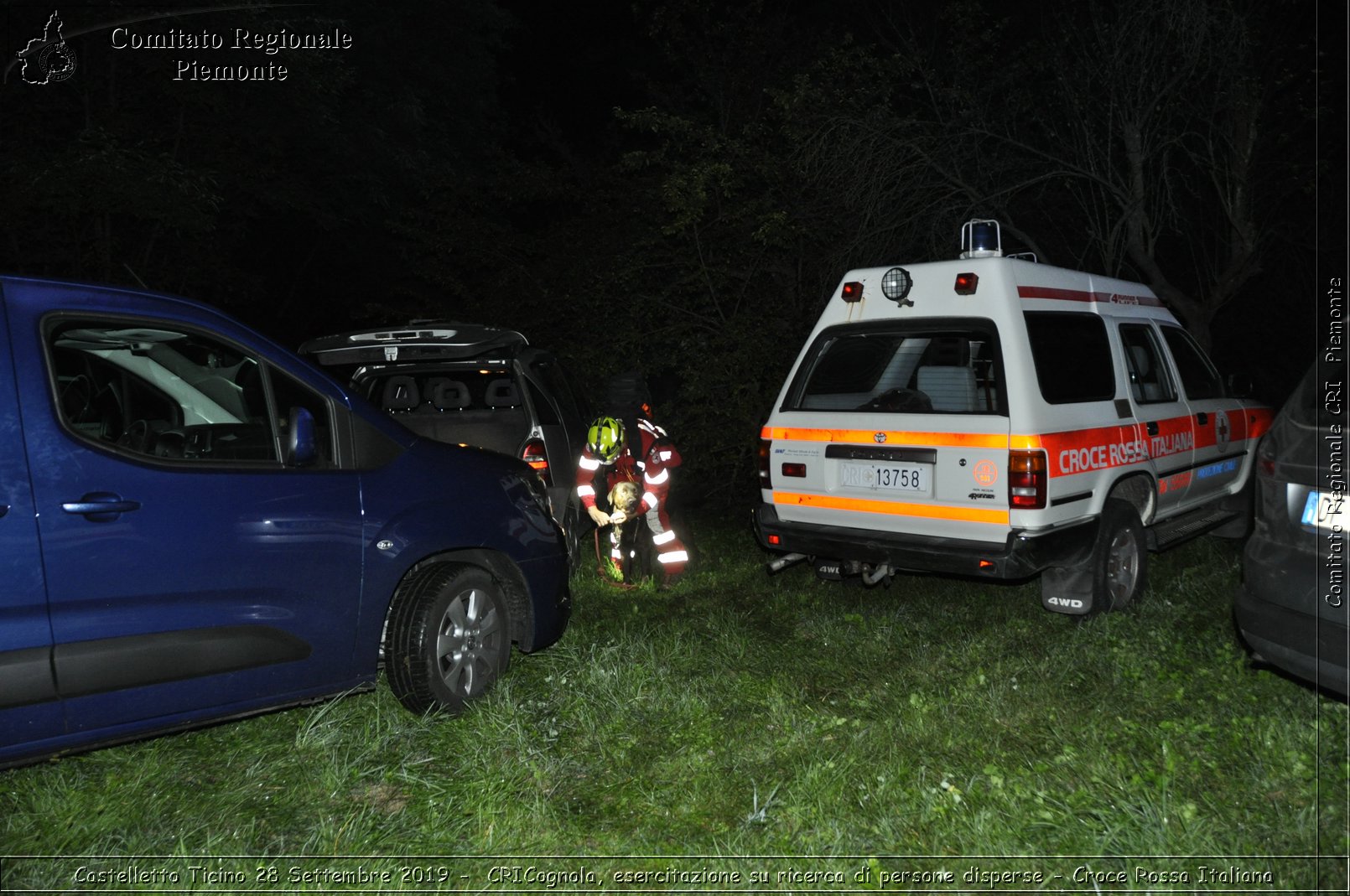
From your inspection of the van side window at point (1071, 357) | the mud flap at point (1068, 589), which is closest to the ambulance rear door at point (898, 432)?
the van side window at point (1071, 357)

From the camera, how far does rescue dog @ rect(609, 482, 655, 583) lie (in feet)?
22.6

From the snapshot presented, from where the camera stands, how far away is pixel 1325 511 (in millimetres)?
3490

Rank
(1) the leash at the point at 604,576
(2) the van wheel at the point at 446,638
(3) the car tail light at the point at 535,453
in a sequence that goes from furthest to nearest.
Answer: (1) the leash at the point at 604,576, (3) the car tail light at the point at 535,453, (2) the van wheel at the point at 446,638

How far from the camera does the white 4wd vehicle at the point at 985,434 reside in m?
5.05

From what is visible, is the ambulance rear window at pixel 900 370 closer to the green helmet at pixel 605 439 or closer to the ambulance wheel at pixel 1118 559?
the ambulance wheel at pixel 1118 559

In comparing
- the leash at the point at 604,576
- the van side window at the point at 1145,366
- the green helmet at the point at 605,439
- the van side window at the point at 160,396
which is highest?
the van side window at the point at 160,396

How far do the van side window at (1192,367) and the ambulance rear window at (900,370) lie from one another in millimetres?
A: 1643

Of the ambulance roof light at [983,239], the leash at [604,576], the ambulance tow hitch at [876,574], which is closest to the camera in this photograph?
the ambulance tow hitch at [876,574]

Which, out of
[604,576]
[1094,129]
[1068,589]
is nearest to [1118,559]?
[1068,589]

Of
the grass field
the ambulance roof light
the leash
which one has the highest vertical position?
the ambulance roof light

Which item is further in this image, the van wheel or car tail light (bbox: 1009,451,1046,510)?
car tail light (bbox: 1009,451,1046,510)

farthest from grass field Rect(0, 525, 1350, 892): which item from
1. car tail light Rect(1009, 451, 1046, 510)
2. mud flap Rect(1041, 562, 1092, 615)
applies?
car tail light Rect(1009, 451, 1046, 510)

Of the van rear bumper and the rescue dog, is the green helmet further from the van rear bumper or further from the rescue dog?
the van rear bumper

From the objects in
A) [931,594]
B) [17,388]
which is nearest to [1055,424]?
[931,594]
